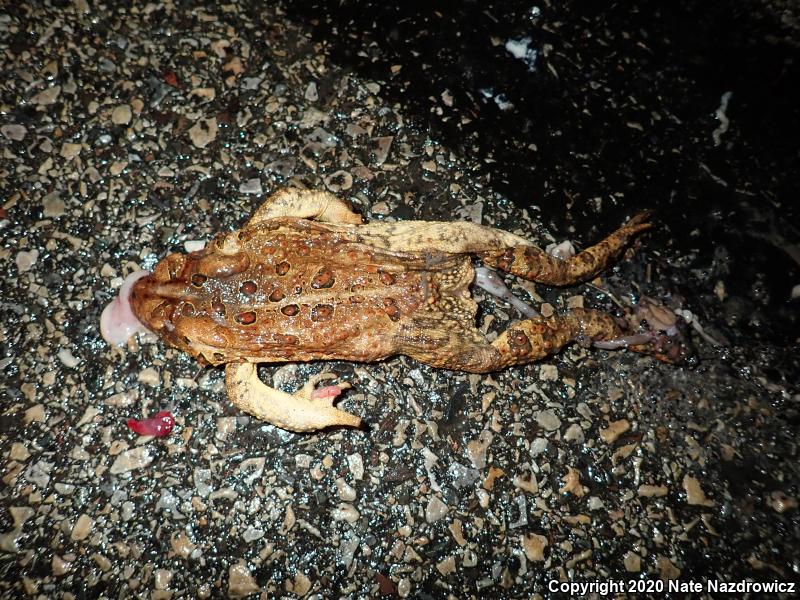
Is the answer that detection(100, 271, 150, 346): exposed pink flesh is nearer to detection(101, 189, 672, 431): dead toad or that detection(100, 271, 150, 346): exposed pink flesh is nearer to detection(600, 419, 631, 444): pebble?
detection(101, 189, 672, 431): dead toad

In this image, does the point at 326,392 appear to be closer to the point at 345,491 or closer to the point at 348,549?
the point at 345,491

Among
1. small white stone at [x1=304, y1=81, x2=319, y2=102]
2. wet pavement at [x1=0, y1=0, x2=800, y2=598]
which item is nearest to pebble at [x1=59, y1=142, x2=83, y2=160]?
wet pavement at [x1=0, y1=0, x2=800, y2=598]

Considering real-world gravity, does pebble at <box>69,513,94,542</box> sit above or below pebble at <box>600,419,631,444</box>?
below

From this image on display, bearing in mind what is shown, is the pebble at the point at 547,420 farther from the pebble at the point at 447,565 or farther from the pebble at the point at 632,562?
the pebble at the point at 447,565

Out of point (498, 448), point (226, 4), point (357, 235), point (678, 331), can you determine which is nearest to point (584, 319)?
point (678, 331)

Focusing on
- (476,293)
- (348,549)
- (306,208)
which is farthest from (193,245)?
(348,549)

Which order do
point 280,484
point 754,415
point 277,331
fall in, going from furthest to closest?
point 754,415
point 280,484
point 277,331

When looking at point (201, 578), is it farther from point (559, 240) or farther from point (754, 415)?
point (754, 415)
